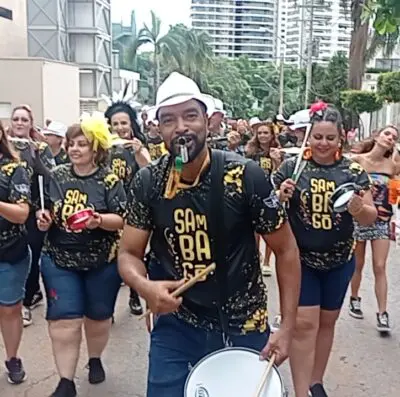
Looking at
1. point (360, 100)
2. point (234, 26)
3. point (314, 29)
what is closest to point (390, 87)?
point (360, 100)

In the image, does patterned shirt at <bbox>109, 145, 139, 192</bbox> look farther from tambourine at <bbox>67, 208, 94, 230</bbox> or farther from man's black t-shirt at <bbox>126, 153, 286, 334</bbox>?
man's black t-shirt at <bbox>126, 153, 286, 334</bbox>

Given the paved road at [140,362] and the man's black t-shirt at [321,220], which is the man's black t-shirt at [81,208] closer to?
the paved road at [140,362]

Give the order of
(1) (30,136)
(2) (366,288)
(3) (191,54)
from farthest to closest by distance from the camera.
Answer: (3) (191,54)
(2) (366,288)
(1) (30,136)

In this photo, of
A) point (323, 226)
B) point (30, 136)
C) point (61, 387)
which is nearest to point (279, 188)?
point (323, 226)

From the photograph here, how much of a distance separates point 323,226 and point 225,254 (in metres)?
1.36

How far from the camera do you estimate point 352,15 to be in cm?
2678

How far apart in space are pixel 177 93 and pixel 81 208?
1.63 meters

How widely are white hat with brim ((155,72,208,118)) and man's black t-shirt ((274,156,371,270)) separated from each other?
1.43 metres

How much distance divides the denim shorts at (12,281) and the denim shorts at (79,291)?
17 centimetres

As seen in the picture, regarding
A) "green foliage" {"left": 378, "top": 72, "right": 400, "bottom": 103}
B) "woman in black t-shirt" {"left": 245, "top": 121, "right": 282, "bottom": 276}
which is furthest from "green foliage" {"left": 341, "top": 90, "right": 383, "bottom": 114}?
"woman in black t-shirt" {"left": 245, "top": 121, "right": 282, "bottom": 276}

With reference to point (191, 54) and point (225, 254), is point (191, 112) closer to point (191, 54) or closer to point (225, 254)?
point (225, 254)

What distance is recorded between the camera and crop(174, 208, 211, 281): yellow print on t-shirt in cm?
267

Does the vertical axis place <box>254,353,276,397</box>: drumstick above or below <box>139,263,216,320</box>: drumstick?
below

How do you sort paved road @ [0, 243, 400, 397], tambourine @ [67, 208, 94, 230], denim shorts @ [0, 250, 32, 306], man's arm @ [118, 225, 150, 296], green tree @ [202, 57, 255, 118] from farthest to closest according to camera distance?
green tree @ [202, 57, 255, 118], paved road @ [0, 243, 400, 397], denim shorts @ [0, 250, 32, 306], tambourine @ [67, 208, 94, 230], man's arm @ [118, 225, 150, 296]
